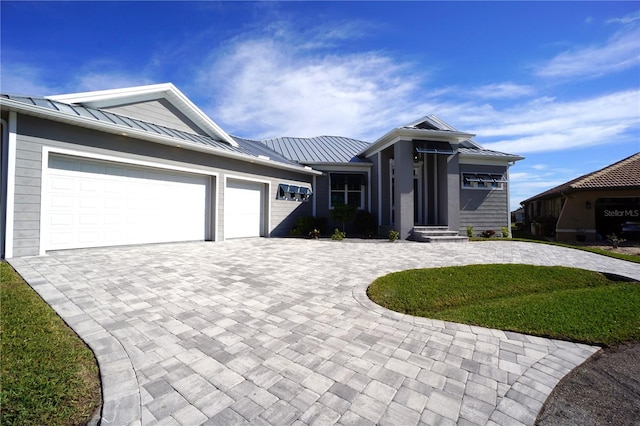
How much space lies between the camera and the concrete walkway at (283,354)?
193 centimetres

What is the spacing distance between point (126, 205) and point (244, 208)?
4280mm

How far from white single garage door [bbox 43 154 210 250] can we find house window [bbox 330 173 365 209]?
660 cm

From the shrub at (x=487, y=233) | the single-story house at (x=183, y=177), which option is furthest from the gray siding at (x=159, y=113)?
the shrub at (x=487, y=233)

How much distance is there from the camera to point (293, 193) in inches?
527

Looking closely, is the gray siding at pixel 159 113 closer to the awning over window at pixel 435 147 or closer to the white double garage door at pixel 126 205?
the white double garage door at pixel 126 205

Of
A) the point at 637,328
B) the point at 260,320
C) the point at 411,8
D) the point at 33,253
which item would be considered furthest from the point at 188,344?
the point at 411,8

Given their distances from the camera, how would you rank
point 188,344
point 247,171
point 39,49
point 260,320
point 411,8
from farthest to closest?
point 247,171, point 411,8, point 39,49, point 260,320, point 188,344

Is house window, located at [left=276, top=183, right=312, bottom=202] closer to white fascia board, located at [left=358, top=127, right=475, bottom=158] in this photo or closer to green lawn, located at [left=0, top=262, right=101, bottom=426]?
white fascia board, located at [left=358, top=127, right=475, bottom=158]

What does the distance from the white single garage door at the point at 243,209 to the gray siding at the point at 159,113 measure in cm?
303

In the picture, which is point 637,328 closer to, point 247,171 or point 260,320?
point 260,320

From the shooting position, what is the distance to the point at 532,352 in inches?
113

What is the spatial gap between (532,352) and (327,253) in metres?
5.94

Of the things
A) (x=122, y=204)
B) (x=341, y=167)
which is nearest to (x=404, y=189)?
(x=341, y=167)

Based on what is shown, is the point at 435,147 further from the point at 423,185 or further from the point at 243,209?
the point at 243,209
